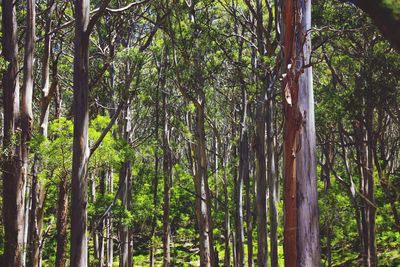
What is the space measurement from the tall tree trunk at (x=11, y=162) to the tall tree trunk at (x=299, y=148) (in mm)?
5402

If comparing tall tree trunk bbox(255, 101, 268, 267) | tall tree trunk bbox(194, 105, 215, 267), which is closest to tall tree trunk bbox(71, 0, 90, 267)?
tall tree trunk bbox(255, 101, 268, 267)

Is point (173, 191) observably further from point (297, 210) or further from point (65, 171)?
point (297, 210)

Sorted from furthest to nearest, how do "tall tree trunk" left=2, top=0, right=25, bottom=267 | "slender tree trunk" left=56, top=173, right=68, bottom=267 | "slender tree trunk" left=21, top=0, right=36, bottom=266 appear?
"slender tree trunk" left=56, top=173, right=68, bottom=267
"slender tree trunk" left=21, top=0, right=36, bottom=266
"tall tree trunk" left=2, top=0, right=25, bottom=267

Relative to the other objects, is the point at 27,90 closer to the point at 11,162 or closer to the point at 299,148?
the point at 11,162

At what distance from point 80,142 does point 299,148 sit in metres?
3.99

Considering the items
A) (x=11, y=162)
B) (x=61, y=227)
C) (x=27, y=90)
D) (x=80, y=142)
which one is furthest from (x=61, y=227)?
(x=80, y=142)

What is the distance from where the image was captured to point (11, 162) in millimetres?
9352

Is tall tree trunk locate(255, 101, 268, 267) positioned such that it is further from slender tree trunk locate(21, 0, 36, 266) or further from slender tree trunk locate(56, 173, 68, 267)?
slender tree trunk locate(21, 0, 36, 266)

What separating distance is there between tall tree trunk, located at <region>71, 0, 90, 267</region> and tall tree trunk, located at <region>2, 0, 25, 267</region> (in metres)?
1.56

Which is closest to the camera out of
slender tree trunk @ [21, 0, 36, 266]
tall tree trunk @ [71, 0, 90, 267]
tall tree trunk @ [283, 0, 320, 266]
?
tall tree trunk @ [283, 0, 320, 266]

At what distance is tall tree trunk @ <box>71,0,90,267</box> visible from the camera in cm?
786

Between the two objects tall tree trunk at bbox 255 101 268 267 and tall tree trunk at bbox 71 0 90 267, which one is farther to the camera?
tall tree trunk at bbox 255 101 268 267

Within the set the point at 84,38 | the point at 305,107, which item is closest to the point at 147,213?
the point at 84,38

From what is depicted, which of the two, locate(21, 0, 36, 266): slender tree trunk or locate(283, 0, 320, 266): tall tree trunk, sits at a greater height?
locate(21, 0, 36, 266): slender tree trunk
